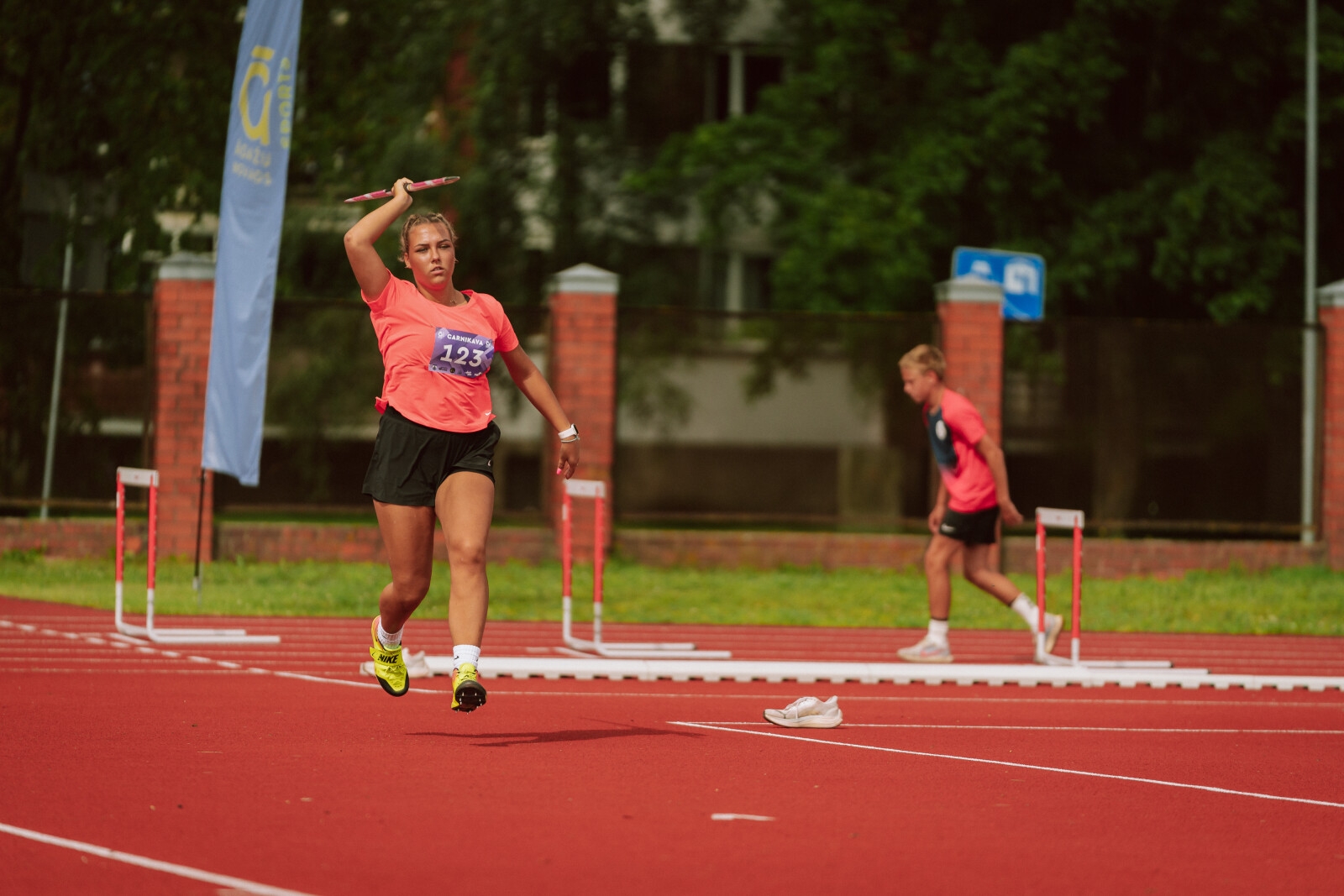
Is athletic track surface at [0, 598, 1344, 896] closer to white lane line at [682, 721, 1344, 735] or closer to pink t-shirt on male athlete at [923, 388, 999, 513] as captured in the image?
white lane line at [682, 721, 1344, 735]

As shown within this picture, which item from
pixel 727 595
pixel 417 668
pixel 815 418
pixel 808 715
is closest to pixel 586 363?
pixel 815 418

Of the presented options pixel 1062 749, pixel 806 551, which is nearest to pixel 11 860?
pixel 1062 749

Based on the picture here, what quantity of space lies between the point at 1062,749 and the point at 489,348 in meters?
2.94

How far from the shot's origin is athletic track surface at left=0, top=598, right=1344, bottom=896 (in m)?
5.14

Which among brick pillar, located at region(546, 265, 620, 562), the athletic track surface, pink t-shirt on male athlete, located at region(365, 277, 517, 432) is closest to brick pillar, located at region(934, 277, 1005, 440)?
brick pillar, located at region(546, 265, 620, 562)

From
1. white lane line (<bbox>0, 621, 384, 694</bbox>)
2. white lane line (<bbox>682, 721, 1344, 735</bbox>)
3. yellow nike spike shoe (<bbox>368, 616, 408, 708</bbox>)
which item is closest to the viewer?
yellow nike spike shoe (<bbox>368, 616, 408, 708</bbox>)

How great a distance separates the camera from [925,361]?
1114 cm

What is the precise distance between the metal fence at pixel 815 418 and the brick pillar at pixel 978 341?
0.37m

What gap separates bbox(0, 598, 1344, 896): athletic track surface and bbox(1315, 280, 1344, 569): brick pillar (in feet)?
29.0

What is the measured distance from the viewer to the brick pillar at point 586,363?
58.1ft

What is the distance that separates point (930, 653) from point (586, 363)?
23.1 ft

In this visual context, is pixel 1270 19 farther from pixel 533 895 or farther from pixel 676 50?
pixel 533 895

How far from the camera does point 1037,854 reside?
217 inches

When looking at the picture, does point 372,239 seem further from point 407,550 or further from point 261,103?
point 261,103
